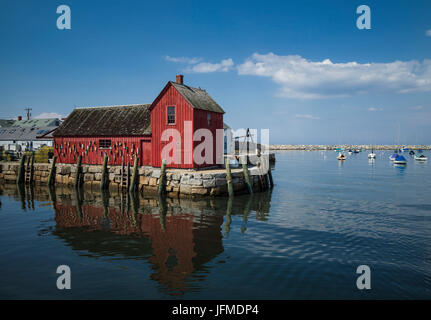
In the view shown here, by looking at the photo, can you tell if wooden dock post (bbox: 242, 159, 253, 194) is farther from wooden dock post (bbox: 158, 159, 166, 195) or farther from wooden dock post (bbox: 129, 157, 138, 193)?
wooden dock post (bbox: 129, 157, 138, 193)

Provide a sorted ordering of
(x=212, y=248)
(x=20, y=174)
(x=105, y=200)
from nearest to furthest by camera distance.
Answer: (x=212, y=248)
(x=105, y=200)
(x=20, y=174)

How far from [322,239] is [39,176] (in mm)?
27002

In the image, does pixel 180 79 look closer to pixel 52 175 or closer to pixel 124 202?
pixel 124 202

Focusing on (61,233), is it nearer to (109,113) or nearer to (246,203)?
(246,203)

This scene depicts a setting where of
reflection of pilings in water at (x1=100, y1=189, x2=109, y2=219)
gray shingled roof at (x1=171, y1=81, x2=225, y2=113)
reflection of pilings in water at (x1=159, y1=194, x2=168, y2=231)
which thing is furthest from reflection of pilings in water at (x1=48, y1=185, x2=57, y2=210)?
gray shingled roof at (x1=171, y1=81, x2=225, y2=113)

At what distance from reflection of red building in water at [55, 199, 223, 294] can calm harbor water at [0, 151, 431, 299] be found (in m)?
0.04

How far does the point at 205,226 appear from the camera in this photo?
14273mm

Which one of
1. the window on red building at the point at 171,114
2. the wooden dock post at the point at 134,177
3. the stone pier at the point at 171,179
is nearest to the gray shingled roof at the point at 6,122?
the stone pier at the point at 171,179

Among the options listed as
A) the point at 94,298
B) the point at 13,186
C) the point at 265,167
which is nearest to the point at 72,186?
the point at 13,186

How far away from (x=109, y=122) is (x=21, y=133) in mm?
39752

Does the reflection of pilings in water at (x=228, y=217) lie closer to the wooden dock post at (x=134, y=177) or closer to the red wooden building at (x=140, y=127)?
the red wooden building at (x=140, y=127)

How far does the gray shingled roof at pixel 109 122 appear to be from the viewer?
83.4 feet

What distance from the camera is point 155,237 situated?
40.5 feet

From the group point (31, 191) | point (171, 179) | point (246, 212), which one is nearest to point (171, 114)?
point (171, 179)
